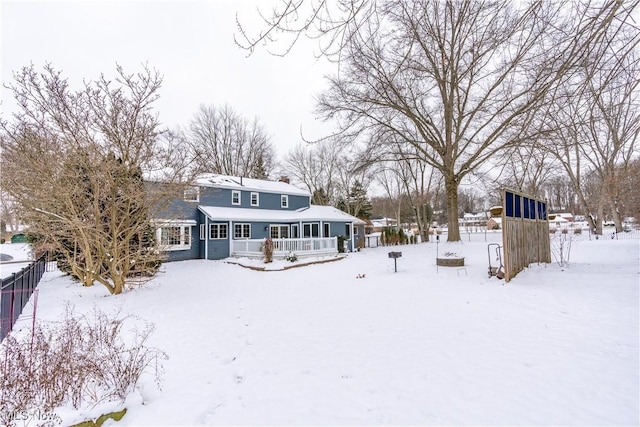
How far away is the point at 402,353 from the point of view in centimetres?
406

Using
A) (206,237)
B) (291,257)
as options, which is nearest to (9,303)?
(291,257)

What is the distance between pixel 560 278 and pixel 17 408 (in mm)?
10758

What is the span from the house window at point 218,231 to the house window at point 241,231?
62 centimetres

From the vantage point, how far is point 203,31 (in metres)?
4.16

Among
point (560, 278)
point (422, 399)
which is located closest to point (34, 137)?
point (422, 399)

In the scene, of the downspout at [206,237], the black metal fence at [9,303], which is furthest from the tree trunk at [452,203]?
the black metal fence at [9,303]

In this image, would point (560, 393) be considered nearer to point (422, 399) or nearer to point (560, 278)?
point (422, 399)

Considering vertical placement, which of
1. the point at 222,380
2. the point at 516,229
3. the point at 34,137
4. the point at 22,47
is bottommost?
the point at 222,380

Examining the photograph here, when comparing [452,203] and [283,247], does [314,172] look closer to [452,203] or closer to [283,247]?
[283,247]

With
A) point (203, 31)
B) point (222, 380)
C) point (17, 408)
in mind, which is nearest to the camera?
point (17, 408)

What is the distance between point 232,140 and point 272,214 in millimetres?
16701

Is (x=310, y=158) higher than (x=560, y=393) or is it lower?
higher

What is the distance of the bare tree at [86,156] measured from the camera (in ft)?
25.5

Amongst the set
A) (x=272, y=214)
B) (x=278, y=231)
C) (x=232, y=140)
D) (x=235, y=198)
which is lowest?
(x=278, y=231)
